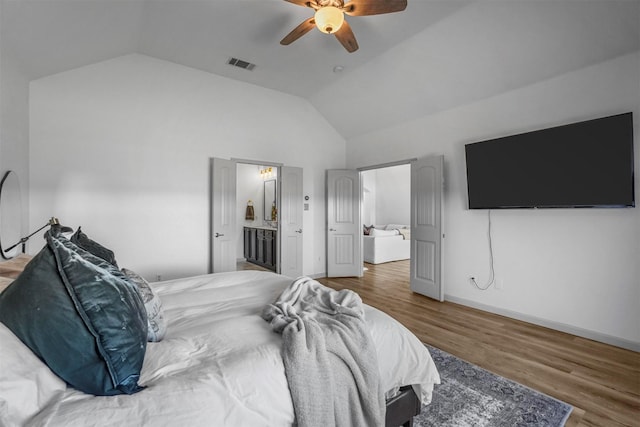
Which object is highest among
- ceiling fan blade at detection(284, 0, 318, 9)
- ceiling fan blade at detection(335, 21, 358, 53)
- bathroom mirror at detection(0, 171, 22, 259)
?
ceiling fan blade at detection(284, 0, 318, 9)

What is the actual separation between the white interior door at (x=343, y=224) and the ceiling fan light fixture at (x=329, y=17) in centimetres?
318

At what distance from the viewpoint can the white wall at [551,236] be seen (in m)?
2.72

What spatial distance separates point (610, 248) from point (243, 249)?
6403mm

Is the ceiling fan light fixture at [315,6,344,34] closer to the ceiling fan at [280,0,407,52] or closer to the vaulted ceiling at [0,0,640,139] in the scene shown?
the ceiling fan at [280,0,407,52]

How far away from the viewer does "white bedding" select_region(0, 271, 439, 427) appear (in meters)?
0.90

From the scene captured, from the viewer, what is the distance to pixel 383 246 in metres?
6.79

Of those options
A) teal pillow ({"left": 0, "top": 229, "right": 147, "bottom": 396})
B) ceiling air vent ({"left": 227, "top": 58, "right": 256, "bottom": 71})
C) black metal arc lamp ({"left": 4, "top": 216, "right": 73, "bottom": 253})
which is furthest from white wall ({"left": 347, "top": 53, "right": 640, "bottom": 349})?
black metal arc lamp ({"left": 4, "top": 216, "right": 73, "bottom": 253})

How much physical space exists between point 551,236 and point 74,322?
400 centimetres

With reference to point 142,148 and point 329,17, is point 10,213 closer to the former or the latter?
point 142,148

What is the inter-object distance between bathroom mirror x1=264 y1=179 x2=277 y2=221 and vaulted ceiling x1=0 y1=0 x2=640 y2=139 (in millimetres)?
3319

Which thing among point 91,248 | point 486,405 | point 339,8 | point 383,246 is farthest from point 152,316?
point 383,246

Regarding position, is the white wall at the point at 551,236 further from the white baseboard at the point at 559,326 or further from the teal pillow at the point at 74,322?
the teal pillow at the point at 74,322

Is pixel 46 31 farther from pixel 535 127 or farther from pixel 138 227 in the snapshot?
pixel 535 127

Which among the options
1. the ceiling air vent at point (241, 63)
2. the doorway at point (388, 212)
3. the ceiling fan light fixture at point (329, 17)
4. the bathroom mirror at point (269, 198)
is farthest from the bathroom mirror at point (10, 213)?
the doorway at point (388, 212)
